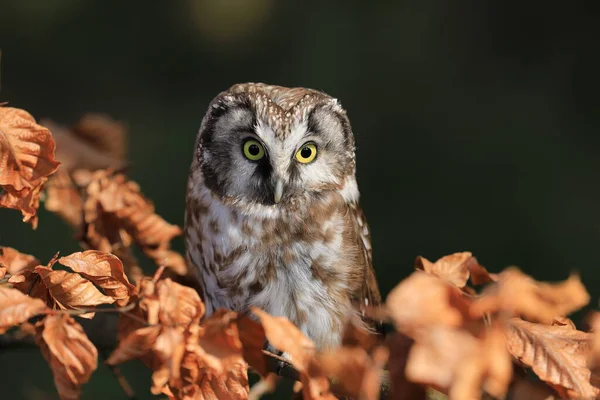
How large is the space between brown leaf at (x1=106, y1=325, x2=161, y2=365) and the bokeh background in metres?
2.20

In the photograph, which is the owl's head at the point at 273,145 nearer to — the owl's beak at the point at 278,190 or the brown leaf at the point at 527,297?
the owl's beak at the point at 278,190

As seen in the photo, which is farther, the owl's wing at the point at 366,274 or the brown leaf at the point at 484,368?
the owl's wing at the point at 366,274

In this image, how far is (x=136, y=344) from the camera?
0.82 m

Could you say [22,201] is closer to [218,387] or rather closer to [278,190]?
[218,387]

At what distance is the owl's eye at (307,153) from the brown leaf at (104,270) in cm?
55

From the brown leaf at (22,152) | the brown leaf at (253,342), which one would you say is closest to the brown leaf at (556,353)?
the brown leaf at (253,342)

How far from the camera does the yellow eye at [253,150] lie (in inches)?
55.7

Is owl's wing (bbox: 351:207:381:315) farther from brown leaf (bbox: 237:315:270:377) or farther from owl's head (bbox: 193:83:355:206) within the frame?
brown leaf (bbox: 237:315:270:377)

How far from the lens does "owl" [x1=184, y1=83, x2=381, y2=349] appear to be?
1.39 meters

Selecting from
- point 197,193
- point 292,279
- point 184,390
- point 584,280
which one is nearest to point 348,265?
point 292,279

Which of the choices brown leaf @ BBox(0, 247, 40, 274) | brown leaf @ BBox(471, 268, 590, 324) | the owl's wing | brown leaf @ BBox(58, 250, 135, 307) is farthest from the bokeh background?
brown leaf @ BBox(471, 268, 590, 324)

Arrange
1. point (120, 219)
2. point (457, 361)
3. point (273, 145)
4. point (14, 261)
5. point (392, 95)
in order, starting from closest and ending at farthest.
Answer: point (457, 361) → point (14, 261) → point (120, 219) → point (273, 145) → point (392, 95)

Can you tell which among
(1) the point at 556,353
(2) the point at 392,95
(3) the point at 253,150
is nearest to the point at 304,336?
(1) the point at 556,353

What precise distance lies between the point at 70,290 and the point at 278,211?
575 mm
